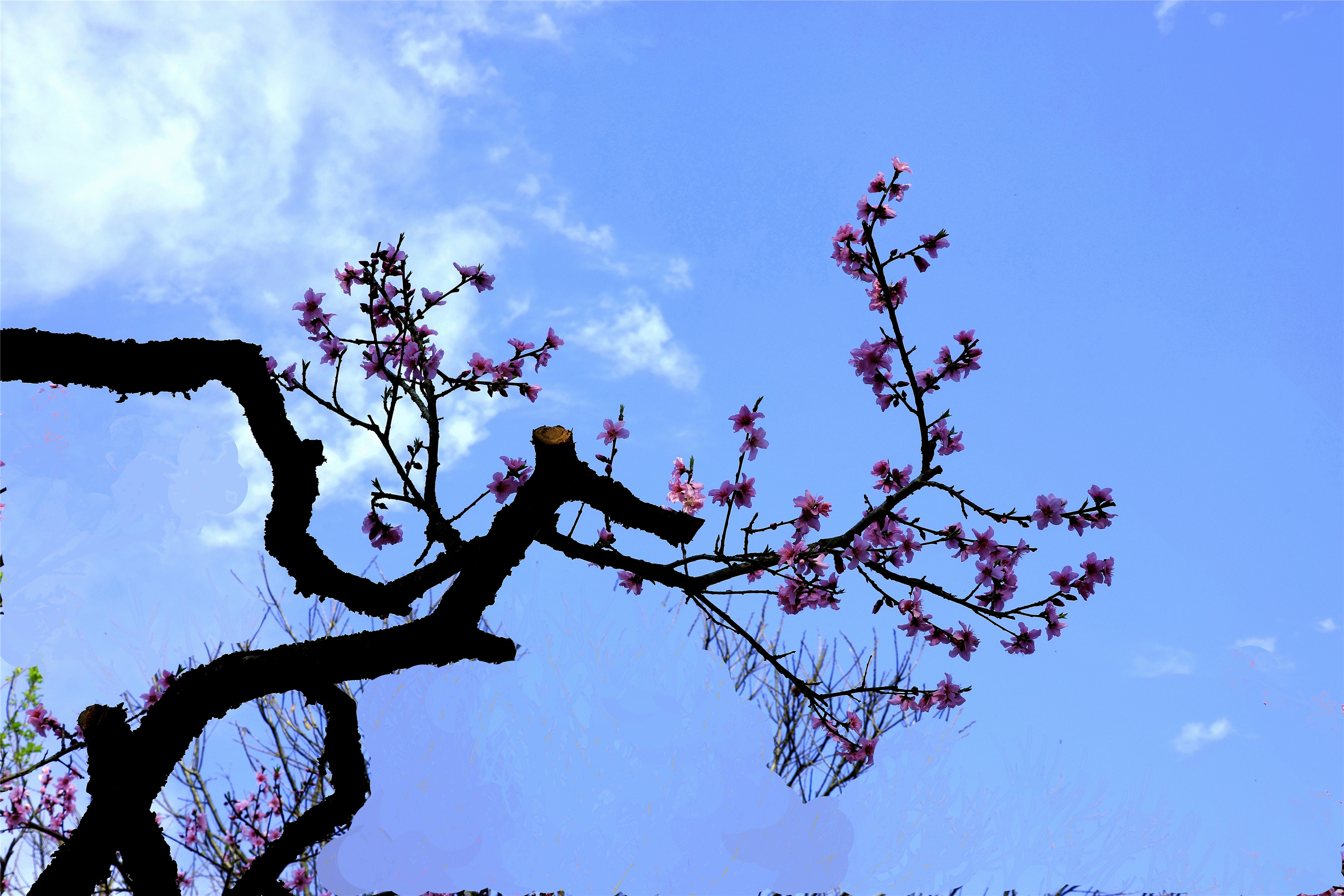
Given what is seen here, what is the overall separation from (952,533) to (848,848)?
4.54 meters

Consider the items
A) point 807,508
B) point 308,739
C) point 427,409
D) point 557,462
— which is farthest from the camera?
point 308,739

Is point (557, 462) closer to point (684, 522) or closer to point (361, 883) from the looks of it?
point (684, 522)

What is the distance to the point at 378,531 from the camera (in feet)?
14.7

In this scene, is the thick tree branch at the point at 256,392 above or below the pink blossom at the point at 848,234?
below

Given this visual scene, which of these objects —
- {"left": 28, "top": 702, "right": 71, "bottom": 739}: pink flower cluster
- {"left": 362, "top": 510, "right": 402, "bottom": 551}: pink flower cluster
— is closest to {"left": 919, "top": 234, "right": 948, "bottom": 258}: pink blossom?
{"left": 362, "top": 510, "right": 402, "bottom": 551}: pink flower cluster

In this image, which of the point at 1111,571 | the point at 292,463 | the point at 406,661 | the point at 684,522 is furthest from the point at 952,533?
the point at 292,463

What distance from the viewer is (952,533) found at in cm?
427

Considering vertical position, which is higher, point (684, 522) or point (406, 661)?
point (684, 522)

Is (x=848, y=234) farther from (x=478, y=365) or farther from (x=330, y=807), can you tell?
(x=330, y=807)

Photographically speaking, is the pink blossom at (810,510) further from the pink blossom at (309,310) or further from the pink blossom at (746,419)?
the pink blossom at (309,310)

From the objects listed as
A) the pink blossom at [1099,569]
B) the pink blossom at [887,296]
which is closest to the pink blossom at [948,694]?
the pink blossom at [1099,569]

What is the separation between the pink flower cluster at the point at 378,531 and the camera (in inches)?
176

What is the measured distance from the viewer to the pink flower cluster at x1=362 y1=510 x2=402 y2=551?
4473mm

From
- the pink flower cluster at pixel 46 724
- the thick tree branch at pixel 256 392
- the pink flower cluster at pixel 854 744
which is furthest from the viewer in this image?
the pink flower cluster at pixel 46 724
